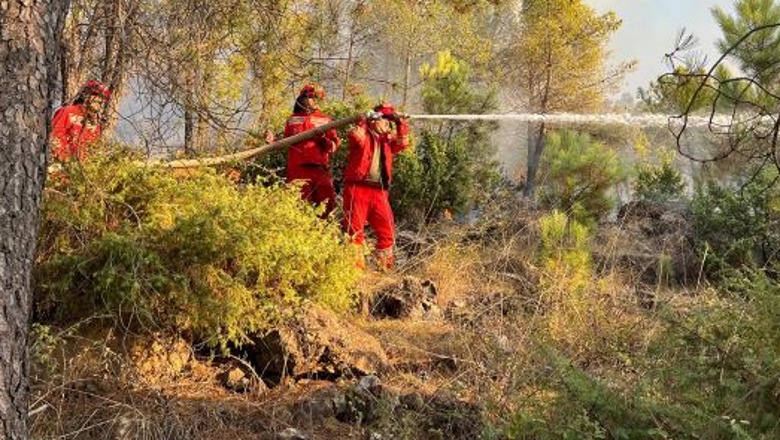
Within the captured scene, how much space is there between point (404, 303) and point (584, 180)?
19.9 feet

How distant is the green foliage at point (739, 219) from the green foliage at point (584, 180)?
52.2 inches

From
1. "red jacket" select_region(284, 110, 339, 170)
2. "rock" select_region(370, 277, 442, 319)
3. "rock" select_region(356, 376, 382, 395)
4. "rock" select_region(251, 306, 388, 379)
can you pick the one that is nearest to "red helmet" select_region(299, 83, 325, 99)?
"red jacket" select_region(284, 110, 339, 170)

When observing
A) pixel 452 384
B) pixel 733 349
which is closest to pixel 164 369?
pixel 452 384

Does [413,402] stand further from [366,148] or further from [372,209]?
[366,148]

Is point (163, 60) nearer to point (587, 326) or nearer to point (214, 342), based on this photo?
point (214, 342)

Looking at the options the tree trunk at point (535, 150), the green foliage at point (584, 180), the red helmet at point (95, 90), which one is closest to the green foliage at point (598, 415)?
the red helmet at point (95, 90)

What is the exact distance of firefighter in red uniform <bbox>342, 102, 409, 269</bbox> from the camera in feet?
23.8

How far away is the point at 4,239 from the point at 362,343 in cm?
275

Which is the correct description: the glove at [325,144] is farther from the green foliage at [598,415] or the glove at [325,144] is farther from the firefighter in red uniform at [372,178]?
the green foliage at [598,415]

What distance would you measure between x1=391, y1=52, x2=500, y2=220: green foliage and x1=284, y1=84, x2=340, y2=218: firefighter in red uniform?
5.29 feet

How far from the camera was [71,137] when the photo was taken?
13.9 ft

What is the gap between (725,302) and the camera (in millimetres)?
3820

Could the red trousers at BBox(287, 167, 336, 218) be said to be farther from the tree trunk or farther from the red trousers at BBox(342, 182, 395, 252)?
the tree trunk

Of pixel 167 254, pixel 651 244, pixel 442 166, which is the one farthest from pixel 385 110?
pixel 651 244
